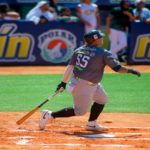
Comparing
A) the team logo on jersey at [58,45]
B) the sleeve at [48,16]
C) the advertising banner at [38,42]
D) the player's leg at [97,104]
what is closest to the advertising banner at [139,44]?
the advertising banner at [38,42]

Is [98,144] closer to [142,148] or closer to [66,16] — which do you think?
[142,148]

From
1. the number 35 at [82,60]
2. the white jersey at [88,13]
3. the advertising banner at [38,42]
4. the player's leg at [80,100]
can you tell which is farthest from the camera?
the white jersey at [88,13]

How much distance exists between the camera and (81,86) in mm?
9609

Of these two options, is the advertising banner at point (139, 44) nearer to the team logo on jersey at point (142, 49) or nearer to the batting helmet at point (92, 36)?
the team logo on jersey at point (142, 49)

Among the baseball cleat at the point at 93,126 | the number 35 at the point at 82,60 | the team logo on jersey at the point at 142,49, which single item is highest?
the number 35 at the point at 82,60

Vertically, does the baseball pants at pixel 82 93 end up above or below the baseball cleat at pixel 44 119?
above

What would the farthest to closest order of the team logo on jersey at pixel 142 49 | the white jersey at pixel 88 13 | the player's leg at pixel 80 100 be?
the team logo on jersey at pixel 142 49 → the white jersey at pixel 88 13 → the player's leg at pixel 80 100

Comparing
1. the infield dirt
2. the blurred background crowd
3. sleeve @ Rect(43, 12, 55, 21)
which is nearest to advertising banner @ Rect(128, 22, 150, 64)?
the blurred background crowd

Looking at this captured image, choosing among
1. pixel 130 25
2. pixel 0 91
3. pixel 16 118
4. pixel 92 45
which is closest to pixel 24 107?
pixel 16 118

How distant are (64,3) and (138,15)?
12.0ft

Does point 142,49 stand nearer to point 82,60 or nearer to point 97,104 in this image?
point 97,104

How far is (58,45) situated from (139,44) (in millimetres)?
2755

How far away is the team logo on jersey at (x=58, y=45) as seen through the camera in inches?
790

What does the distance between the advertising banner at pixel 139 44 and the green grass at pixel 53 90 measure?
9.06 ft
